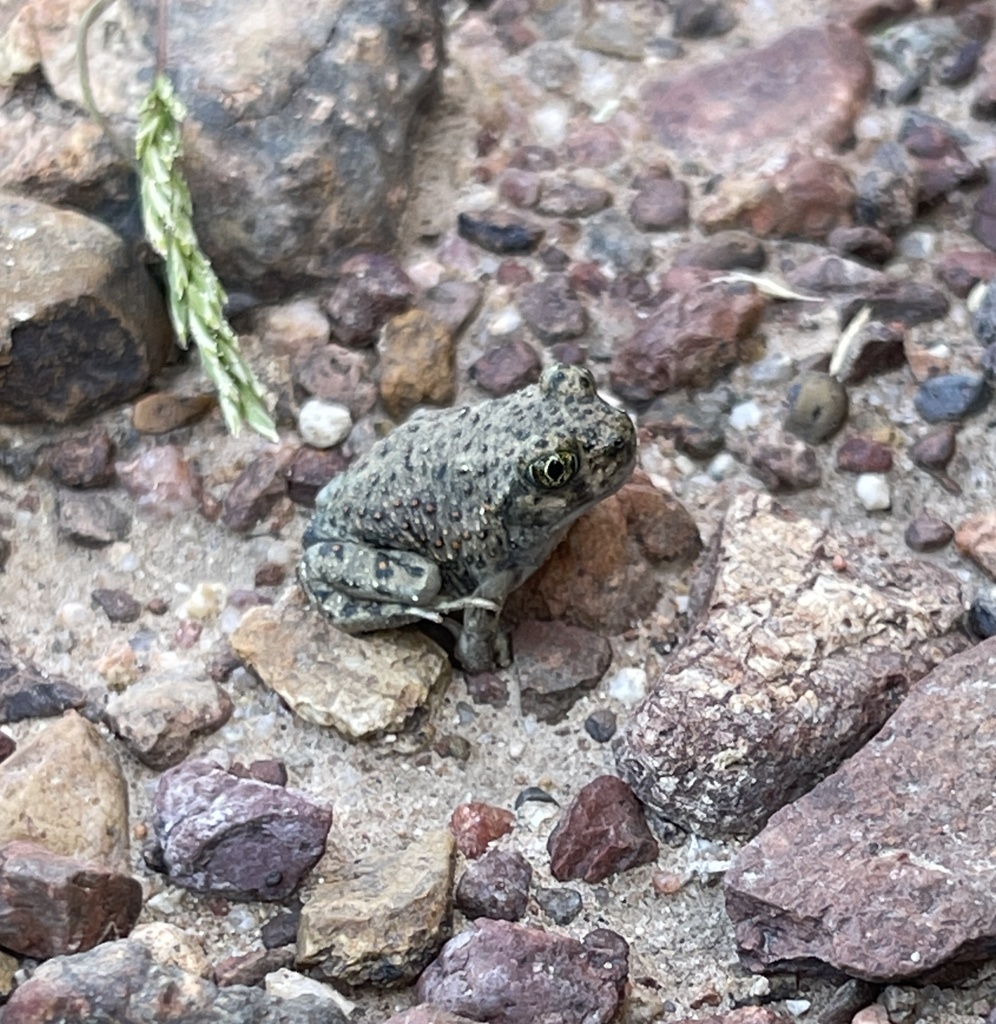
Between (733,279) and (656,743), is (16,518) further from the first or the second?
(733,279)

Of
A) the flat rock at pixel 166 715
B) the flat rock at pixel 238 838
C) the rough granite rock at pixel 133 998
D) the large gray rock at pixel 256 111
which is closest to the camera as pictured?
the rough granite rock at pixel 133 998

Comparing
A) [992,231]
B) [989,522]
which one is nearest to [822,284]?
[992,231]

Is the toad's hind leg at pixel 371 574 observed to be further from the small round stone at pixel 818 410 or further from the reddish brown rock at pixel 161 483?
the small round stone at pixel 818 410

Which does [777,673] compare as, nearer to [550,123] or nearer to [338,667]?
[338,667]

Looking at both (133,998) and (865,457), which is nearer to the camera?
(133,998)

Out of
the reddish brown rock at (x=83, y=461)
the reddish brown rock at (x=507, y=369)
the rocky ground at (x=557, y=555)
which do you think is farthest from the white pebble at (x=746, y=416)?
the reddish brown rock at (x=83, y=461)

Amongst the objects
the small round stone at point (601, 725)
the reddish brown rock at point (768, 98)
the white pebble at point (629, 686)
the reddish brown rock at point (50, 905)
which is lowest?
the small round stone at point (601, 725)

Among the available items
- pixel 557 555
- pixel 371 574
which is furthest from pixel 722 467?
pixel 371 574
